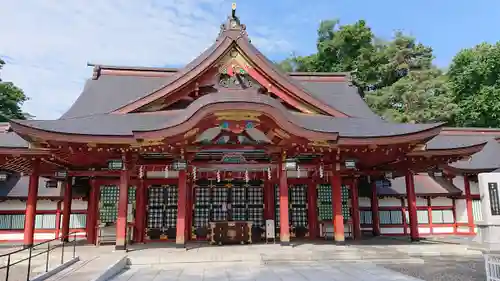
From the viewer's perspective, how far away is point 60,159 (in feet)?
40.8

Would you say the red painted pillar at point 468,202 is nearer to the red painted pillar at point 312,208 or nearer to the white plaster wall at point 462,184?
the white plaster wall at point 462,184

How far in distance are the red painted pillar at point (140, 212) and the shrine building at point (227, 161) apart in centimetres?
5

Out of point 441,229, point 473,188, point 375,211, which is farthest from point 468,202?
point 375,211

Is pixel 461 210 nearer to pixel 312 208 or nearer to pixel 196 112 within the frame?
pixel 312 208

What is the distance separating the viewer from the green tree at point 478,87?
32.9 m

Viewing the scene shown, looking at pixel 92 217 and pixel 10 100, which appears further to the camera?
pixel 10 100

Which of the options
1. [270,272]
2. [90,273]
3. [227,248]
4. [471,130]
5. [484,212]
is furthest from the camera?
[471,130]

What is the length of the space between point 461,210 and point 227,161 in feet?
41.6

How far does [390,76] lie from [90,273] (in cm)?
3626

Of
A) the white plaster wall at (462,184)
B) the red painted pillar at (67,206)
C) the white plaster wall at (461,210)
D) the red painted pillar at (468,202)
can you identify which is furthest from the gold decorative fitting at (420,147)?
the red painted pillar at (67,206)

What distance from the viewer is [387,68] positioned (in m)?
36.7

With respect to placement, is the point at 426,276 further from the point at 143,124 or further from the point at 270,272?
the point at 143,124

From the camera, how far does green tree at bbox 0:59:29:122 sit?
33000 millimetres

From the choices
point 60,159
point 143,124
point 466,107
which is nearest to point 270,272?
point 143,124
